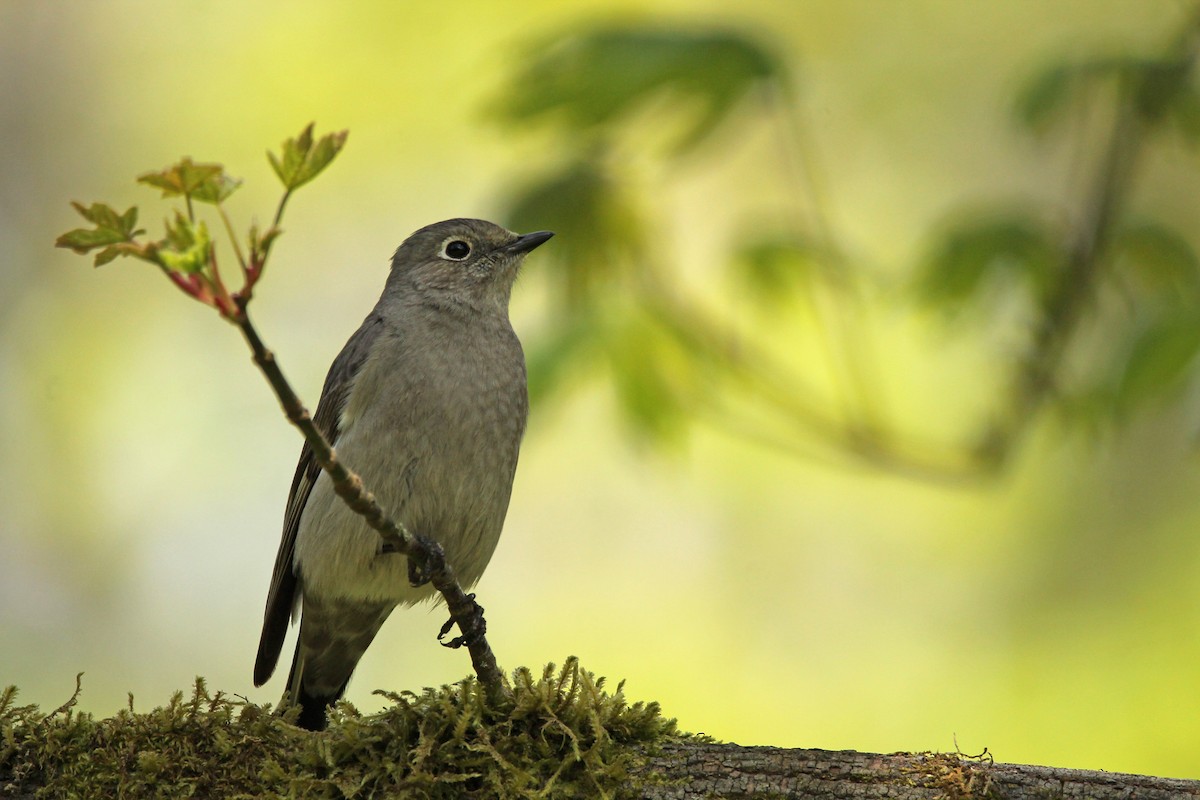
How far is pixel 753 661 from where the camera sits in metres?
10.2

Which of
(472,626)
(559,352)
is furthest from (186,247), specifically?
(559,352)

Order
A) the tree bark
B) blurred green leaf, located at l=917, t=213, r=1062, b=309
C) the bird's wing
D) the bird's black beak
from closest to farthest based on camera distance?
the tree bark < blurred green leaf, located at l=917, t=213, r=1062, b=309 < the bird's wing < the bird's black beak

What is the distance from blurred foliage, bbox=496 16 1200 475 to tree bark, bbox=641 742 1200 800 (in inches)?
54.5

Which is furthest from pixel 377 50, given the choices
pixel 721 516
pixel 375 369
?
pixel 375 369

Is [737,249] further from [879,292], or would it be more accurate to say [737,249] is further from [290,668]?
[290,668]

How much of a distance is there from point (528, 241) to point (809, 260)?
1.39 meters

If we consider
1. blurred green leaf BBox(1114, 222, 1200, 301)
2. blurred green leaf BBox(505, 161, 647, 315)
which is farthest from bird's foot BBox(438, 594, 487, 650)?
blurred green leaf BBox(1114, 222, 1200, 301)

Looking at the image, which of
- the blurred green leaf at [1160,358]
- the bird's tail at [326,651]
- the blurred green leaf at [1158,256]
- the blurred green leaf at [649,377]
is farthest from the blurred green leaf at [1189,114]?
the bird's tail at [326,651]

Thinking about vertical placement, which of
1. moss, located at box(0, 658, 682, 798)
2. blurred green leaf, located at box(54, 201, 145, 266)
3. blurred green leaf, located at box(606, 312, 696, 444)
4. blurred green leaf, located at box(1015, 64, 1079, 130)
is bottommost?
moss, located at box(0, 658, 682, 798)

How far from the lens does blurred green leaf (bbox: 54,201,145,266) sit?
2400mm

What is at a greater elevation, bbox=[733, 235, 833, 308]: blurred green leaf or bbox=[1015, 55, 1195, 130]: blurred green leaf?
bbox=[733, 235, 833, 308]: blurred green leaf

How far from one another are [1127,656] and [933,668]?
1.86m

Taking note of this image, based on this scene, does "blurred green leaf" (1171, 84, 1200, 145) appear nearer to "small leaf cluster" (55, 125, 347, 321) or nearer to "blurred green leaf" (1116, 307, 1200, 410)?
"blurred green leaf" (1116, 307, 1200, 410)

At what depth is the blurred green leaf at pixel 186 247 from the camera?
2.36 meters
